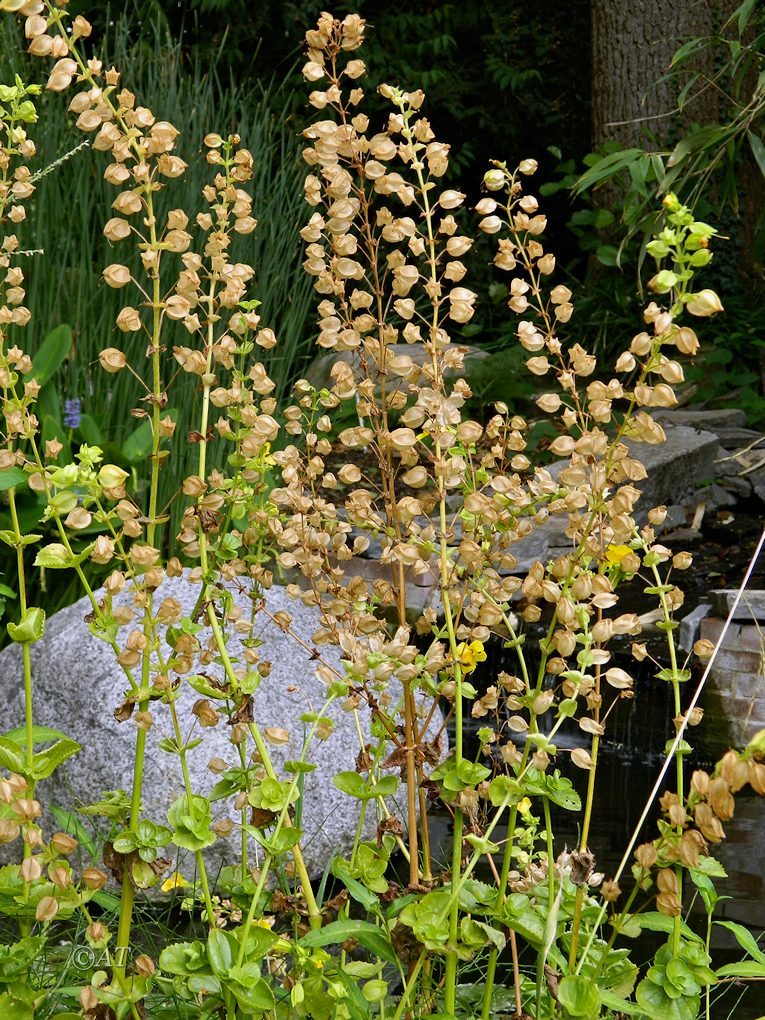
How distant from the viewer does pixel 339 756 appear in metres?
2.55

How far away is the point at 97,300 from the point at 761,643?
2.12m

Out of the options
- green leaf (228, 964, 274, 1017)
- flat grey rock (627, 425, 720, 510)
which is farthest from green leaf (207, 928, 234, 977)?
flat grey rock (627, 425, 720, 510)

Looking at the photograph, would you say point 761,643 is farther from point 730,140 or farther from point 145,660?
point 145,660

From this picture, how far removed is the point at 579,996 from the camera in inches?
44.5

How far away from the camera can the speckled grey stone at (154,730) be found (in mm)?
2385

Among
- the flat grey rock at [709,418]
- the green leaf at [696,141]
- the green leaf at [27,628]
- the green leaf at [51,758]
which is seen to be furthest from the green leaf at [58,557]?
the flat grey rock at [709,418]

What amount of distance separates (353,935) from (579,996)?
23 cm

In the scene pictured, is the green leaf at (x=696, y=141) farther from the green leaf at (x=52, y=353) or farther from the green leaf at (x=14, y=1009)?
the green leaf at (x=14, y=1009)

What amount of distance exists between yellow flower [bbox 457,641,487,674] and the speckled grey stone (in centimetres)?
101

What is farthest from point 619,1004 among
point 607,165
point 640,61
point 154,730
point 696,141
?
point 640,61

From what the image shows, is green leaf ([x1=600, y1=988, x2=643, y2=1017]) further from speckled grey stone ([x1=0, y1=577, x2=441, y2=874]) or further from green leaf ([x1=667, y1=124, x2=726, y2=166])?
green leaf ([x1=667, y1=124, x2=726, y2=166])

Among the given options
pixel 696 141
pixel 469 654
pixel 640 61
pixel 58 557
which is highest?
pixel 640 61

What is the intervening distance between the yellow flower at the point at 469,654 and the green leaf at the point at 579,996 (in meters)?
0.31

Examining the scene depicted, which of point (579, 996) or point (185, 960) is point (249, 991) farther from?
point (579, 996)
